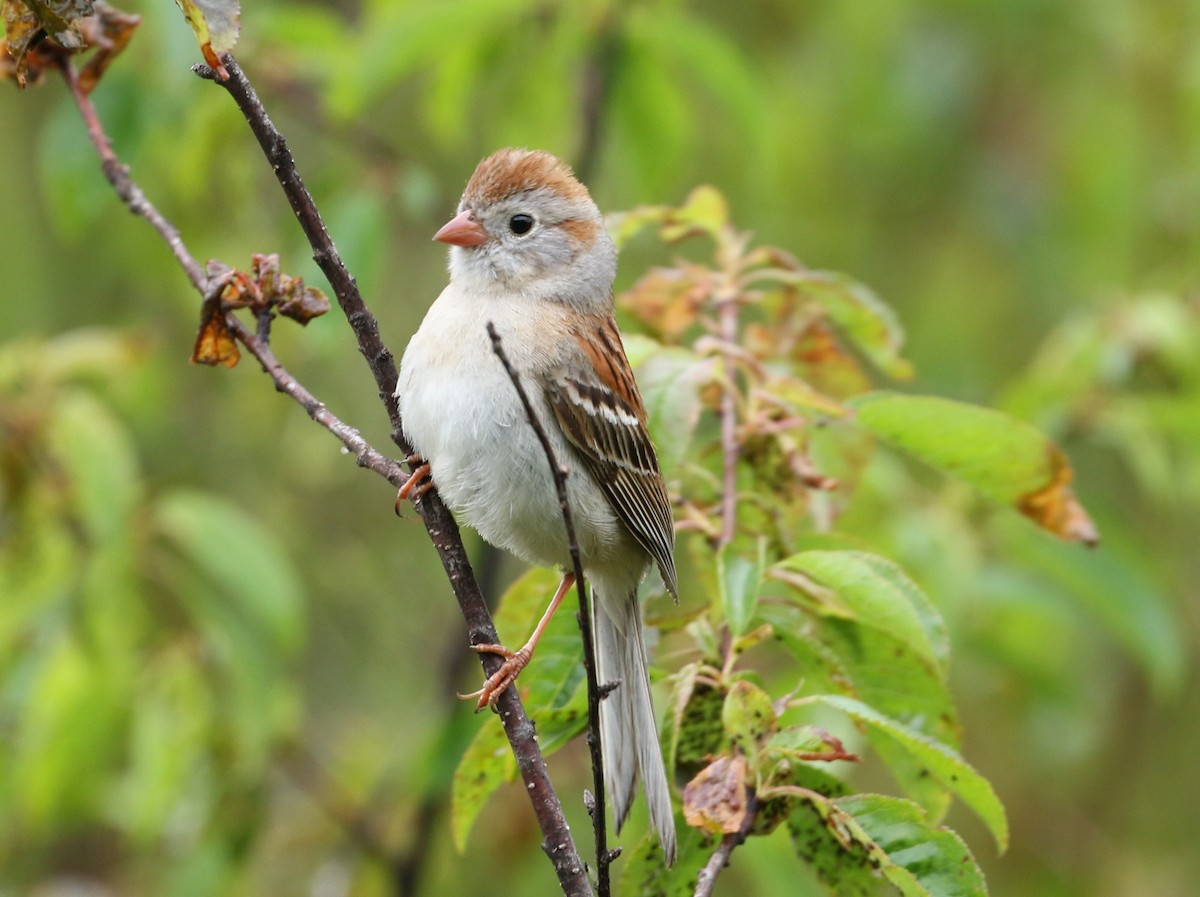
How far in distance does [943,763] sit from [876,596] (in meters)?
0.27

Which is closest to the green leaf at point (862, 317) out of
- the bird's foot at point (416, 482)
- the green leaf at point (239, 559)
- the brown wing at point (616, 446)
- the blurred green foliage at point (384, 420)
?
the brown wing at point (616, 446)

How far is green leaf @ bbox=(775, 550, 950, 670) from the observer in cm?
207

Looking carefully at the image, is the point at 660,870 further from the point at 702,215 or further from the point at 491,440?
the point at 702,215

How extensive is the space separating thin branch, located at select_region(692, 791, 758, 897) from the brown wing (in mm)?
752

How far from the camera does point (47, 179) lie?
340 cm

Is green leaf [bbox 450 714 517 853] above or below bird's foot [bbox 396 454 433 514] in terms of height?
below

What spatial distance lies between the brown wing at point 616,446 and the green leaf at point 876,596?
1.60 ft

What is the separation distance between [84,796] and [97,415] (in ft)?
3.34

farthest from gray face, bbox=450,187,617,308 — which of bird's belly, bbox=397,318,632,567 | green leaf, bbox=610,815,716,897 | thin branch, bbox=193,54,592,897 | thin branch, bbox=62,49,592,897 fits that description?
green leaf, bbox=610,815,716,897

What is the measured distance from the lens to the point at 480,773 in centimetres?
216

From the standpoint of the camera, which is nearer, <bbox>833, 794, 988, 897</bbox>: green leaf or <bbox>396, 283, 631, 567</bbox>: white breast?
<bbox>833, 794, 988, 897</bbox>: green leaf

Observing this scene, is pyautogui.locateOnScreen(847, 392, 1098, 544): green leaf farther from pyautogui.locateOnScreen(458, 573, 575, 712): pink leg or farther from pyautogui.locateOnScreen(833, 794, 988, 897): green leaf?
pyautogui.locateOnScreen(833, 794, 988, 897): green leaf

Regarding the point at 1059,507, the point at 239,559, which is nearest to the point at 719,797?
the point at 1059,507

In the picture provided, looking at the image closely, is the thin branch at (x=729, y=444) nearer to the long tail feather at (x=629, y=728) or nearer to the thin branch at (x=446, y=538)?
the long tail feather at (x=629, y=728)
